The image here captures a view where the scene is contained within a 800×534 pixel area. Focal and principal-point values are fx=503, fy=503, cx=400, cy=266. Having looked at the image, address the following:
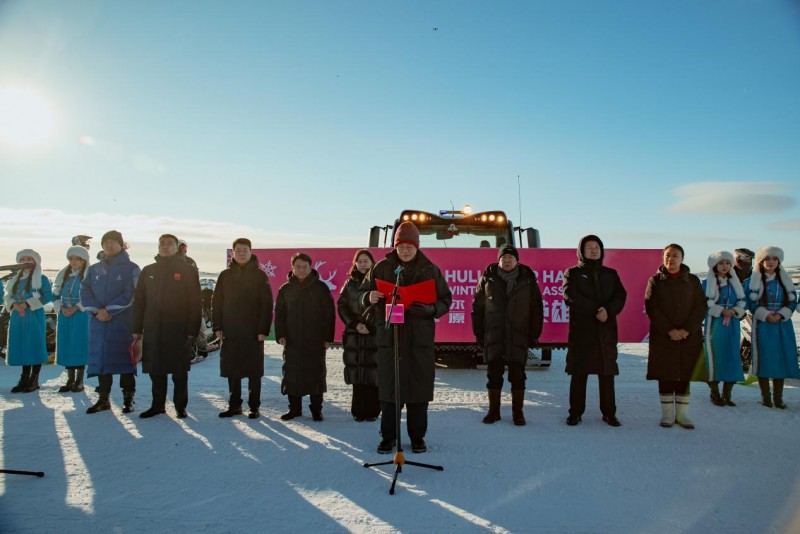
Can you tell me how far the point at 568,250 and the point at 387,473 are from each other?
5.22 metres

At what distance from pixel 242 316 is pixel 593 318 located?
3.79 metres

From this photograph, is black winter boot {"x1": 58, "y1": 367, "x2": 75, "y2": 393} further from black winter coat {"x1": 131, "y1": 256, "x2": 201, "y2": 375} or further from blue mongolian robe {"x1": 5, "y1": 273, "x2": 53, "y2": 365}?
black winter coat {"x1": 131, "y1": 256, "x2": 201, "y2": 375}

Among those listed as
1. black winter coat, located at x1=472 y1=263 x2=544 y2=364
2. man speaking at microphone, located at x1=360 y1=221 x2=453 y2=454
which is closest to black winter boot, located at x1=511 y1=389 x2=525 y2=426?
black winter coat, located at x1=472 y1=263 x2=544 y2=364

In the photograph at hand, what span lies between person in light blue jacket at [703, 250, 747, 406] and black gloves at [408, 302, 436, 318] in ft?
13.3

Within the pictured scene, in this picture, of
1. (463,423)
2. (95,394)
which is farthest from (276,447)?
(95,394)

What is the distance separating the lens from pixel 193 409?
578cm

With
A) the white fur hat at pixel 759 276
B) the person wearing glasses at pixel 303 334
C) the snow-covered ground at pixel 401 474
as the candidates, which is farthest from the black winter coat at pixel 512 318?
the white fur hat at pixel 759 276

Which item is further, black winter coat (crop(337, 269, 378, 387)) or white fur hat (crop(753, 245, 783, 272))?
white fur hat (crop(753, 245, 783, 272))

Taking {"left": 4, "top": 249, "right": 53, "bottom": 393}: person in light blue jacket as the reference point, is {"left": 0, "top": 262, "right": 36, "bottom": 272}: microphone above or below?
above

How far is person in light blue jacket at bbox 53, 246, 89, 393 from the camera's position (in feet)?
21.4

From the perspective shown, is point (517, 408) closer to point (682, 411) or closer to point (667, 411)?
point (667, 411)

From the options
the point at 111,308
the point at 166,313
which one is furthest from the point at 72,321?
the point at 166,313

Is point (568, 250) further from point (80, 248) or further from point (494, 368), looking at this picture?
point (80, 248)

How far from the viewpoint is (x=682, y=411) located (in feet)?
16.9
